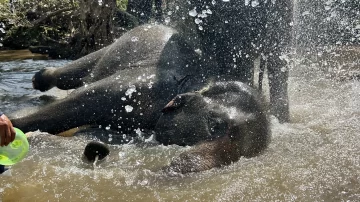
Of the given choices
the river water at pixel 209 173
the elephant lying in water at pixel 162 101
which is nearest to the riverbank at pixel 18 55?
the elephant lying in water at pixel 162 101

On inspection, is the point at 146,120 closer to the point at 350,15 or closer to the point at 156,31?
the point at 156,31

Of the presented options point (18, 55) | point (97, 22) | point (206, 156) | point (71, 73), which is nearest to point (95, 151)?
point (206, 156)

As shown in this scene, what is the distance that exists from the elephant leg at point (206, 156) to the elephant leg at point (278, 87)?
1.36 meters

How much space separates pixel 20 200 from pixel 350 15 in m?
9.64

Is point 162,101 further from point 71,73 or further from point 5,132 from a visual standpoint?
point 5,132

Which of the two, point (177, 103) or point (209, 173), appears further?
point (177, 103)

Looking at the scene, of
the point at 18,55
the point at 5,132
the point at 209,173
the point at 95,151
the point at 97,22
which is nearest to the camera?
the point at 5,132

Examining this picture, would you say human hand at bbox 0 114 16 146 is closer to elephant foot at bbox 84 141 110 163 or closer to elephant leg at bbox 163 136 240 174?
elephant foot at bbox 84 141 110 163

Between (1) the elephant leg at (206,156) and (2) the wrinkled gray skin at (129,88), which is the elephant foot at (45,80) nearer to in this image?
(2) the wrinkled gray skin at (129,88)

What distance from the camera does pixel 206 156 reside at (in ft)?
10.2

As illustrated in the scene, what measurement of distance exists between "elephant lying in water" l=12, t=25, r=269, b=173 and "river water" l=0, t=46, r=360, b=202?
13 centimetres

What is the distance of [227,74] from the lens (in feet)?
14.3

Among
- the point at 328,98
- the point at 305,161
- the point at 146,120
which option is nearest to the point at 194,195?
the point at 305,161

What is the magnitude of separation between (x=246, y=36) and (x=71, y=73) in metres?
1.63
